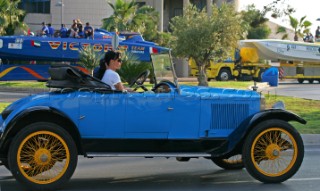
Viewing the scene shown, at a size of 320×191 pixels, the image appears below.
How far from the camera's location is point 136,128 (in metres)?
7.30

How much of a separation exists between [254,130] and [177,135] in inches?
39.9

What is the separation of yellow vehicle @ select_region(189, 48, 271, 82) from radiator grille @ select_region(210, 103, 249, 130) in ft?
122

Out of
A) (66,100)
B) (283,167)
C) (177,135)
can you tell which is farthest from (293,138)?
(66,100)

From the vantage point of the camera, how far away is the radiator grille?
7555 mm

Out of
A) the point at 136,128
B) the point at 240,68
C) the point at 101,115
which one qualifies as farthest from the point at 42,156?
the point at 240,68

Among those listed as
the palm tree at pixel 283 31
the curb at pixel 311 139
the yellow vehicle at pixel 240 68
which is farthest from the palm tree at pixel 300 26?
the curb at pixel 311 139

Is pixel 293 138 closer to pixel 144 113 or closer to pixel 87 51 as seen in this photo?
pixel 144 113

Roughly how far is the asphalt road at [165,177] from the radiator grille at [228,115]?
31.4 inches

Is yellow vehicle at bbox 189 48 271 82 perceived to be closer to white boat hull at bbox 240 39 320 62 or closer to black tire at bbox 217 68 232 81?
black tire at bbox 217 68 232 81

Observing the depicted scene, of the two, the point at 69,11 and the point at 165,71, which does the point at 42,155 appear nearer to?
the point at 165,71

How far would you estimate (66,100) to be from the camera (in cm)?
716

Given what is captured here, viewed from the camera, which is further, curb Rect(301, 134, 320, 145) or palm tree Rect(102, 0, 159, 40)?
palm tree Rect(102, 0, 159, 40)

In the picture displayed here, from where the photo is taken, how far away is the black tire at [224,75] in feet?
146

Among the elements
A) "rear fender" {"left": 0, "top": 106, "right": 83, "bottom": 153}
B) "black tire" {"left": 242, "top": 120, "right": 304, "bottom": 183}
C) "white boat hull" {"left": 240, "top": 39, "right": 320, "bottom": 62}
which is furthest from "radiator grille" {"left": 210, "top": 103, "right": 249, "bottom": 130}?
"white boat hull" {"left": 240, "top": 39, "right": 320, "bottom": 62}
